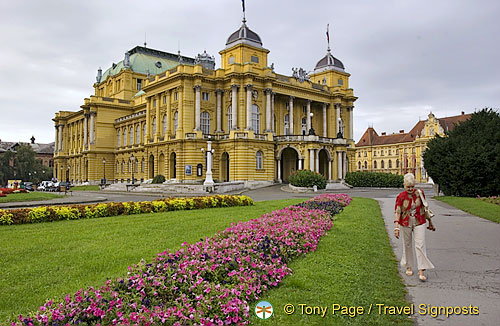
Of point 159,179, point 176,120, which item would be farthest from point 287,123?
point 159,179

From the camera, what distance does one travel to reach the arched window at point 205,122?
5275cm

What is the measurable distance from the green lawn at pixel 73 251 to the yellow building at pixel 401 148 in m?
82.4

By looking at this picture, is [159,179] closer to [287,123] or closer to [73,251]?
[287,123]

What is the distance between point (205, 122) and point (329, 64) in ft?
84.9

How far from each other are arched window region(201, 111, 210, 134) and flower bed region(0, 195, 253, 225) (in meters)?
30.6

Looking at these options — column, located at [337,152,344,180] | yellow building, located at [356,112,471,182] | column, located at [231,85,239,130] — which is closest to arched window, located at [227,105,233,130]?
column, located at [231,85,239,130]

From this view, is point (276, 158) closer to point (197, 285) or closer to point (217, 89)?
point (217, 89)

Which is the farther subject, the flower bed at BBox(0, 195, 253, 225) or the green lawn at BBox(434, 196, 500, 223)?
the green lawn at BBox(434, 196, 500, 223)

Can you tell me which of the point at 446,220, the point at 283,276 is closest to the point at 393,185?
the point at 446,220

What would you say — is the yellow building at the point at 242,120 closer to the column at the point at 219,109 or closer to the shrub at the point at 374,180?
the column at the point at 219,109

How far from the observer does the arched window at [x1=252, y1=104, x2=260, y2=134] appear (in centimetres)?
5309

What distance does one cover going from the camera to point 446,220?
16297 mm

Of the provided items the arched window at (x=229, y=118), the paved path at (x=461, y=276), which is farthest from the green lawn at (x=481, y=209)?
the arched window at (x=229, y=118)

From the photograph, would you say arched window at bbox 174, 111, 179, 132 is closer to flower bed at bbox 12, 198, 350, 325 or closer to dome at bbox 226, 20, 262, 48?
dome at bbox 226, 20, 262, 48
